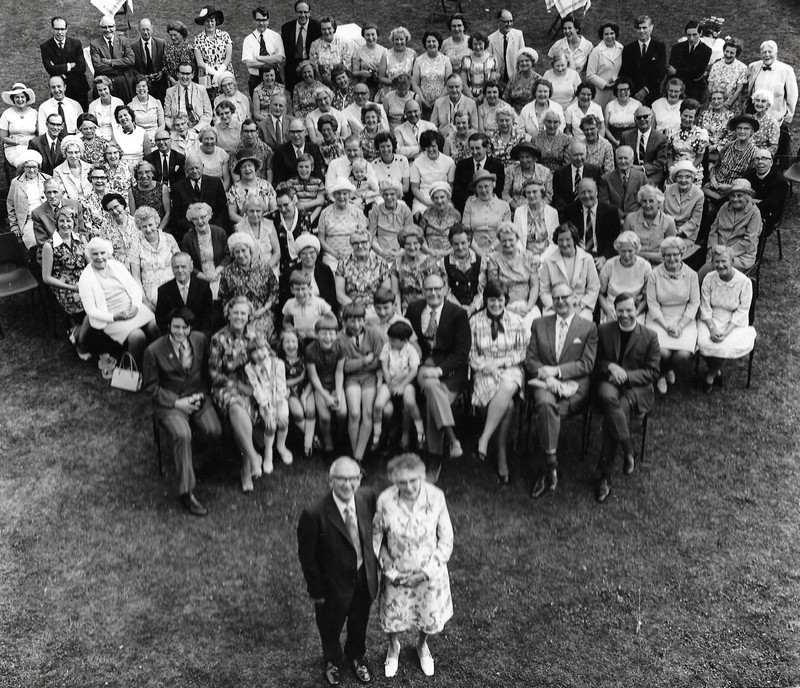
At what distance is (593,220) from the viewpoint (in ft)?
30.6

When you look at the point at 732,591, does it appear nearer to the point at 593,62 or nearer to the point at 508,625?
the point at 508,625

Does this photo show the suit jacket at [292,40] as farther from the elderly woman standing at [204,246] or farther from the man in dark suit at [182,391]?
the man in dark suit at [182,391]

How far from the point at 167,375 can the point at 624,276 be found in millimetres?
4104

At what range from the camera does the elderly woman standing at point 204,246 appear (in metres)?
9.04

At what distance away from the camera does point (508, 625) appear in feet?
20.8

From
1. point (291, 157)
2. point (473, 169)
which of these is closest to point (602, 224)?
point (473, 169)

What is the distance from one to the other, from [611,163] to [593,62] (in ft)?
8.08

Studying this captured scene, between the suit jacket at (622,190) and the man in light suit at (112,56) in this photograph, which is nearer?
the suit jacket at (622,190)

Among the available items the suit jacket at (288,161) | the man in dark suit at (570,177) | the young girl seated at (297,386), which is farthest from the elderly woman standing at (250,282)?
the man in dark suit at (570,177)

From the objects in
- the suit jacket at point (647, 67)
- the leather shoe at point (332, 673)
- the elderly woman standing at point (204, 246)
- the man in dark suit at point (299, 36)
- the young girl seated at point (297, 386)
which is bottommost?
the leather shoe at point (332, 673)

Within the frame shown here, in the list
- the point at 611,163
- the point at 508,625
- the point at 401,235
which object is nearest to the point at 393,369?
the point at 401,235

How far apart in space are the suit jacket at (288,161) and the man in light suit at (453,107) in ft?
5.10

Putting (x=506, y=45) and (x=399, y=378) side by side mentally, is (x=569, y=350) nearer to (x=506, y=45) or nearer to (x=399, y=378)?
(x=399, y=378)

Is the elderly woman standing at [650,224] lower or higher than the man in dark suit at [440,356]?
higher
